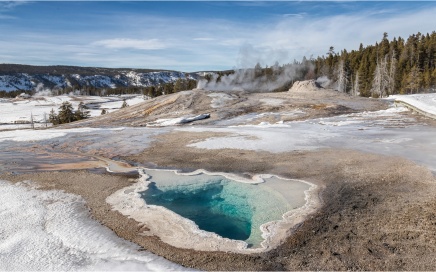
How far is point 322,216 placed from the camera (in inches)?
322

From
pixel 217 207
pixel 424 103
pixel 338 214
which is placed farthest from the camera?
pixel 424 103

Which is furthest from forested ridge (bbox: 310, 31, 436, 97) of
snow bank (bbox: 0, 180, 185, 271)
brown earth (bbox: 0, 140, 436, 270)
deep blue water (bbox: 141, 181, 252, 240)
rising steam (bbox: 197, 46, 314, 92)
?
snow bank (bbox: 0, 180, 185, 271)

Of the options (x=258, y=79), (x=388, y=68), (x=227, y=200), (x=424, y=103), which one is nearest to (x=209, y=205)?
(x=227, y=200)

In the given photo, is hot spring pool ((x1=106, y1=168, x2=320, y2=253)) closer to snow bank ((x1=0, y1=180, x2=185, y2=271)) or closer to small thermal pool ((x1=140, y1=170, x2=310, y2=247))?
small thermal pool ((x1=140, y1=170, x2=310, y2=247))

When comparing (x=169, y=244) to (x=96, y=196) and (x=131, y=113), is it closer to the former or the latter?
(x=96, y=196)

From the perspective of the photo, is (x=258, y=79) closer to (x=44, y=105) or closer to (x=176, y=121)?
(x=176, y=121)

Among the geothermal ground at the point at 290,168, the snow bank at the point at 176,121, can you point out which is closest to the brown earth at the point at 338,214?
the geothermal ground at the point at 290,168

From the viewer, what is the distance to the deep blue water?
820 centimetres

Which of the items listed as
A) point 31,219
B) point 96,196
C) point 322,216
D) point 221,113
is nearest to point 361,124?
point 221,113

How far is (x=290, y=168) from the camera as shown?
40.9 ft

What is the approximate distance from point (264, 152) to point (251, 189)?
4.58 meters

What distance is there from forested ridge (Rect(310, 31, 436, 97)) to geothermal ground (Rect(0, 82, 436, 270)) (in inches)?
1217

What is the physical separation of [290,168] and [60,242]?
8126 mm

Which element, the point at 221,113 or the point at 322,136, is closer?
the point at 322,136
